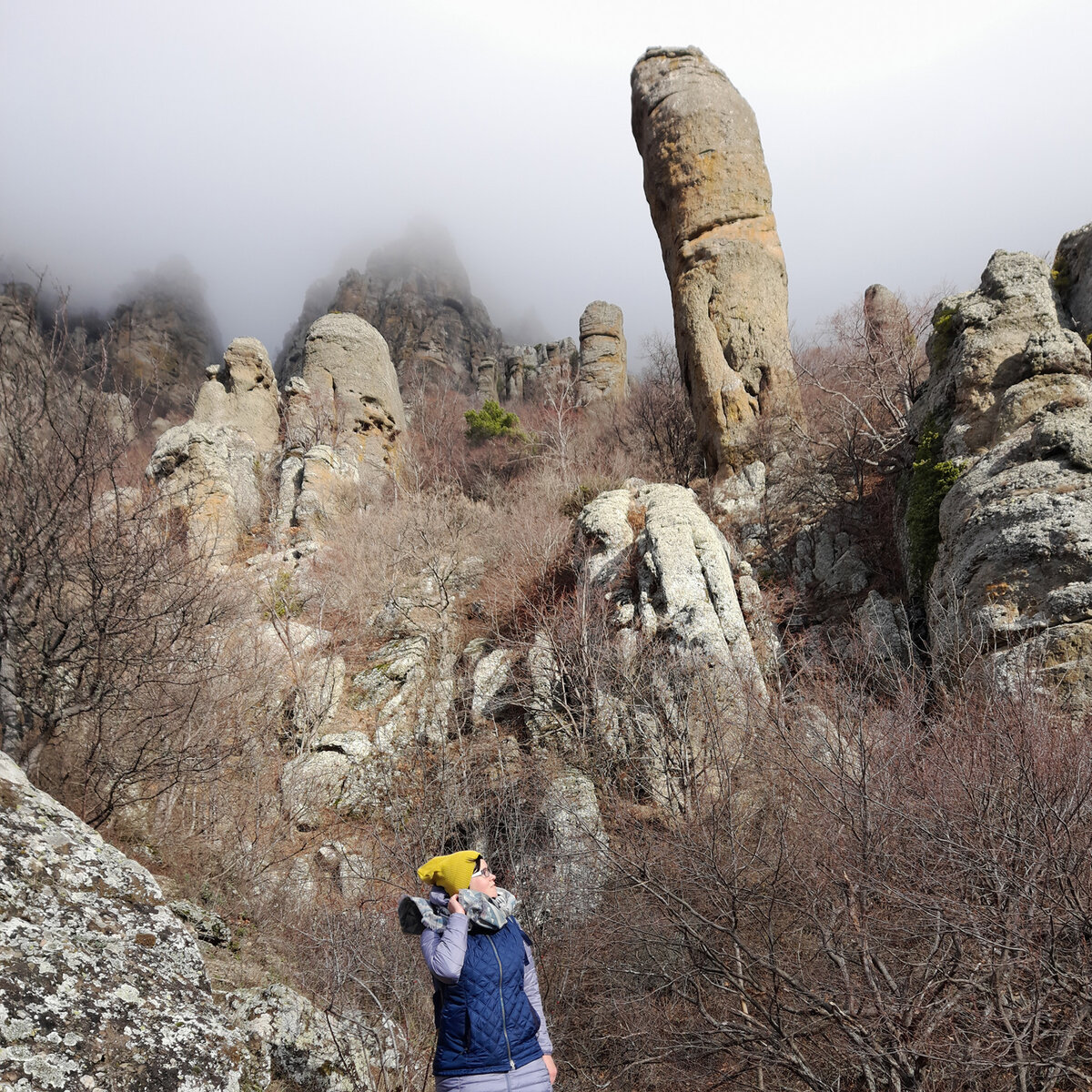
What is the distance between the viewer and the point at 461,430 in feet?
89.7

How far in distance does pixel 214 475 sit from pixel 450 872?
17089 mm

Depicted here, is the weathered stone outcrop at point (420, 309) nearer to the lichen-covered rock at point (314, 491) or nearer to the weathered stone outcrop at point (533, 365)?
the weathered stone outcrop at point (533, 365)

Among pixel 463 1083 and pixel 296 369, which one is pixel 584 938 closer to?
pixel 463 1083

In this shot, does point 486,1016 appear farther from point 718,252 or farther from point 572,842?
point 718,252

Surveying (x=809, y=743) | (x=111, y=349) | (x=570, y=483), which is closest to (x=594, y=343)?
(x=570, y=483)

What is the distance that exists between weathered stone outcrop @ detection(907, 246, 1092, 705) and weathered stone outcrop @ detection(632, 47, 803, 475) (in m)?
4.36

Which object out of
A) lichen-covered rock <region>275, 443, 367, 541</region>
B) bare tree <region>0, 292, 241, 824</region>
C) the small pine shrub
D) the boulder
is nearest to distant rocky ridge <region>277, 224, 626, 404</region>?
the small pine shrub

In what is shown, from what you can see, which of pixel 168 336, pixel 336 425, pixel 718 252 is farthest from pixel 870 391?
pixel 168 336

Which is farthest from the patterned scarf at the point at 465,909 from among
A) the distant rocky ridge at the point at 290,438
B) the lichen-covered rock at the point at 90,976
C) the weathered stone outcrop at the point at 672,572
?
the distant rocky ridge at the point at 290,438

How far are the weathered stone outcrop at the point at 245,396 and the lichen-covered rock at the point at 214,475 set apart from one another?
1.90 metres

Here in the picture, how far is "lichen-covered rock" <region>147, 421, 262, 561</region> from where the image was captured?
17234 mm

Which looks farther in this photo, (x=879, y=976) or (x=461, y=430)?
(x=461, y=430)

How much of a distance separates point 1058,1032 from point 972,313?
1068cm

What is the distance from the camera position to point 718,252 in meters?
16.4
